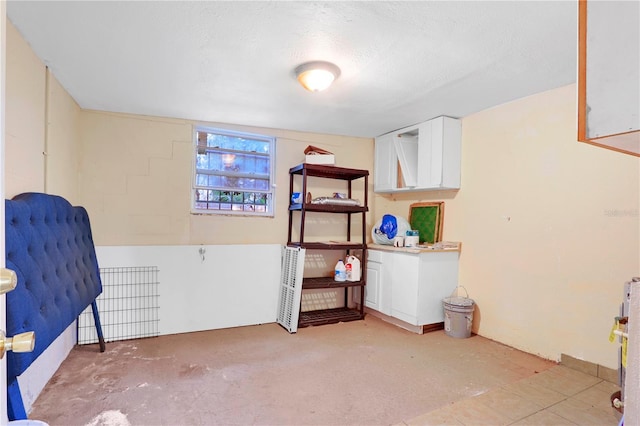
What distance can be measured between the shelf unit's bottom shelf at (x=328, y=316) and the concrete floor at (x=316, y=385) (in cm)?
45

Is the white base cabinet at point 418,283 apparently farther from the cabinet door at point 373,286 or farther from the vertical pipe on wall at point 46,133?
the vertical pipe on wall at point 46,133

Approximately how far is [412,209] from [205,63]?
282cm

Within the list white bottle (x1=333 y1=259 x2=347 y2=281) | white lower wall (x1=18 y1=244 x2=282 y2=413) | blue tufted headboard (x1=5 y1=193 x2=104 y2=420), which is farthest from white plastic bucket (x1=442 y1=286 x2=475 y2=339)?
blue tufted headboard (x1=5 y1=193 x2=104 y2=420)

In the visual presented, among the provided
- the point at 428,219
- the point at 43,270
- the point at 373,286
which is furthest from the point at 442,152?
the point at 43,270

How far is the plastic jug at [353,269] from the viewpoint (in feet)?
12.7

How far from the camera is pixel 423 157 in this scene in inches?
142

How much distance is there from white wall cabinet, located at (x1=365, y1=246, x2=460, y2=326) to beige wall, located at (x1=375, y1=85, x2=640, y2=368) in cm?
20

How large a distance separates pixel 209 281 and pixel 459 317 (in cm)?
251

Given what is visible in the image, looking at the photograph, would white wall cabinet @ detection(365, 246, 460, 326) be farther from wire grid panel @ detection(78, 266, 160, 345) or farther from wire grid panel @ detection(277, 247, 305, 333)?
wire grid panel @ detection(78, 266, 160, 345)

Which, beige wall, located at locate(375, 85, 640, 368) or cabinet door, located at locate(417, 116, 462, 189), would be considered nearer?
beige wall, located at locate(375, 85, 640, 368)

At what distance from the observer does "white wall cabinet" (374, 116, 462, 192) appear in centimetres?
342

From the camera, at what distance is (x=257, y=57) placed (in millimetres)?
2199

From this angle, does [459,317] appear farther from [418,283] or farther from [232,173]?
[232,173]

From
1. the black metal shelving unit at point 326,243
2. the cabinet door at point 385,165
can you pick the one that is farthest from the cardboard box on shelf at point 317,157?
the cabinet door at point 385,165
